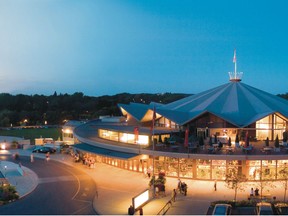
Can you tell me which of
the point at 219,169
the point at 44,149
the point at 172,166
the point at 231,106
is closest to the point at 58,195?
the point at 172,166

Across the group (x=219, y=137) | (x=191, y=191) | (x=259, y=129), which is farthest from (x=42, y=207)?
(x=259, y=129)

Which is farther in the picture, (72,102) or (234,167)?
(72,102)

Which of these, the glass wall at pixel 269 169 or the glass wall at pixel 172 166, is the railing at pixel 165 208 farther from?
the glass wall at pixel 269 169

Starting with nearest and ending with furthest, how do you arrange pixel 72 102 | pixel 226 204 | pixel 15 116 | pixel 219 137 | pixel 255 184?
pixel 226 204
pixel 255 184
pixel 219 137
pixel 15 116
pixel 72 102

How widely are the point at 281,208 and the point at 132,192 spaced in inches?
458

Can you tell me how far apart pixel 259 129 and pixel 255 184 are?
36.8ft

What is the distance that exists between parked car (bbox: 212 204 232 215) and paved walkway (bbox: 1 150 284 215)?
1.17 metres

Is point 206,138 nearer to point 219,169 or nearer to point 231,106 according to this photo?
point 231,106

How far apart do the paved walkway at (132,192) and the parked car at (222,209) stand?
3.84 ft

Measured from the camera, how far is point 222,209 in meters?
23.4

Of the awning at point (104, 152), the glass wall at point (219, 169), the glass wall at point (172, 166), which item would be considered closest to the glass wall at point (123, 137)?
the awning at point (104, 152)

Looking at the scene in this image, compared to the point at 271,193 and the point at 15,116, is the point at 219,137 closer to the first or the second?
the point at 271,193

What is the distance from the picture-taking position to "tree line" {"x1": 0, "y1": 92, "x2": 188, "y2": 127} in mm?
108688

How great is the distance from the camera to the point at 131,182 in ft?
111
